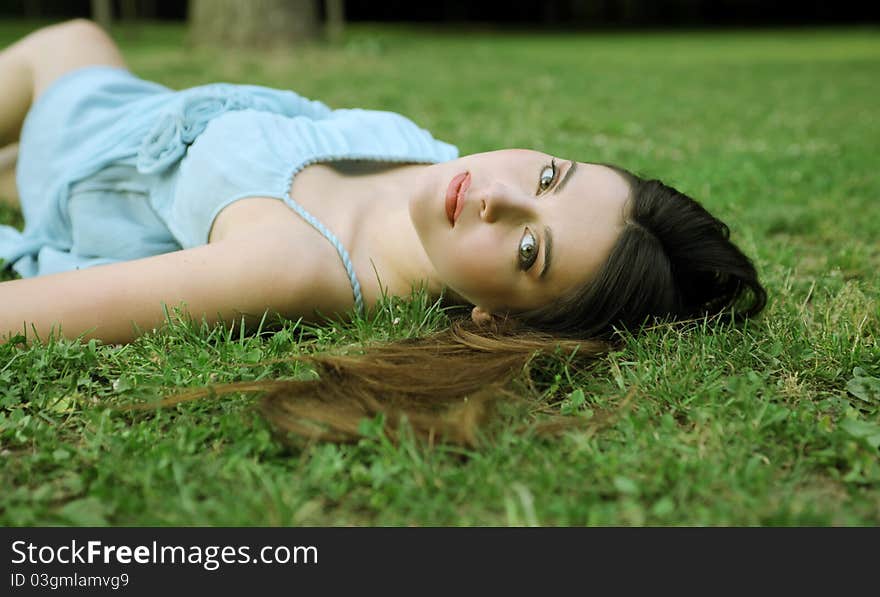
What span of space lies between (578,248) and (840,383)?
3.18 feet

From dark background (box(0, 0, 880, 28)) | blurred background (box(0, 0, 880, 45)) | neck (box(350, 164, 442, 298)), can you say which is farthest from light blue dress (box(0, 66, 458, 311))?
dark background (box(0, 0, 880, 28))

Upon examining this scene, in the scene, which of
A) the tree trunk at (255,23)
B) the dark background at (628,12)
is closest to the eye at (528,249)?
the tree trunk at (255,23)

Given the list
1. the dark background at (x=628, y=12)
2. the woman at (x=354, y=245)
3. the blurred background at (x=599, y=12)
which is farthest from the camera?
the dark background at (x=628, y=12)

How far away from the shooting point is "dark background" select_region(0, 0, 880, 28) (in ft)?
112

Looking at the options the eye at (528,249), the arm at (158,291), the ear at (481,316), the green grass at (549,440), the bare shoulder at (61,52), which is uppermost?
the bare shoulder at (61,52)

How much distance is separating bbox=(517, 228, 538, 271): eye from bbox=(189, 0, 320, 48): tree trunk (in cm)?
1132

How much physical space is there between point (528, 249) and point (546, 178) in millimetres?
299

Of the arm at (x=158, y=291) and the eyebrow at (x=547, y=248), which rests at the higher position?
the eyebrow at (x=547, y=248)

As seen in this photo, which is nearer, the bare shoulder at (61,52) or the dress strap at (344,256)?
the dress strap at (344,256)

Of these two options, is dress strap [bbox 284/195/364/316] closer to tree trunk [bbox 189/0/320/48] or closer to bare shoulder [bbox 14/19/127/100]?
bare shoulder [bbox 14/19/127/100]

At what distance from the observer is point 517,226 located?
289 cm

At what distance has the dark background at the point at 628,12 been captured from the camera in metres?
34.2

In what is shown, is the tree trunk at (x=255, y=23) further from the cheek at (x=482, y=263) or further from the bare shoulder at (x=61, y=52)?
the cheek at (x=482, y=263)

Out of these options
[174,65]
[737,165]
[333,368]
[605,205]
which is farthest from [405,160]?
[174,65]
